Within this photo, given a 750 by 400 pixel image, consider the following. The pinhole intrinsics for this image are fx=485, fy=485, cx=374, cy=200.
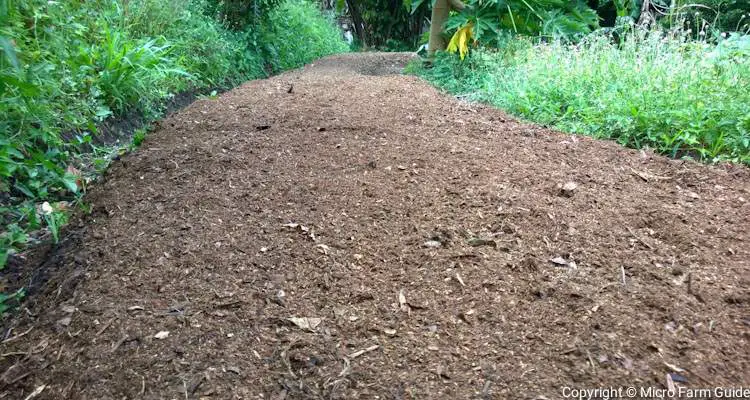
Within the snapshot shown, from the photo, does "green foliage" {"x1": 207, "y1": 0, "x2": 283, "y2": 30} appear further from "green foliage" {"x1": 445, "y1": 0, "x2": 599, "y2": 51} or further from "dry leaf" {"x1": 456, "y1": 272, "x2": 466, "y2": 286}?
"dry leaf" {"x1": 456, "y1": 272, "x2": 466, "y2": 286}

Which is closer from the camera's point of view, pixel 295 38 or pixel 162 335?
pixel 162 335

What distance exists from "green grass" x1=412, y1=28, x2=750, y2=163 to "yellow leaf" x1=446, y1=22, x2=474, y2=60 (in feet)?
2.18

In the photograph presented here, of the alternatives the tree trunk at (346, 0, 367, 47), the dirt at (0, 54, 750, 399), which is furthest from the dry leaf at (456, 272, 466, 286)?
the tree trunk at (346, 0, 367, 47)

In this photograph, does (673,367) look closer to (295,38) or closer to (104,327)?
(104,327)

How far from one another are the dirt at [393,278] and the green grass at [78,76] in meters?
0.26

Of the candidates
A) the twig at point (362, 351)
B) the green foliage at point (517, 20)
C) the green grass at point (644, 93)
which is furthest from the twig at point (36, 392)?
the green foliage at point (517, 20)

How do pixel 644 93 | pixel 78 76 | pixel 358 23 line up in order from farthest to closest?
pixel 358 23, pixel 78 76, pixel 644 93

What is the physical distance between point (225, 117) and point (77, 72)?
91 cm

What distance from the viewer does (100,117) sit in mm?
3004

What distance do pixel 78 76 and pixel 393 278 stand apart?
8.37ft

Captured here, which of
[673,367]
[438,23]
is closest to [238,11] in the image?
[438,23]

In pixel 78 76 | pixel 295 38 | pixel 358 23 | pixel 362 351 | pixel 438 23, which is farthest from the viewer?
pixel 358 23

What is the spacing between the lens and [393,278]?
5.03ft

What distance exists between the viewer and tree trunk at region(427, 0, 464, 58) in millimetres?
5332
